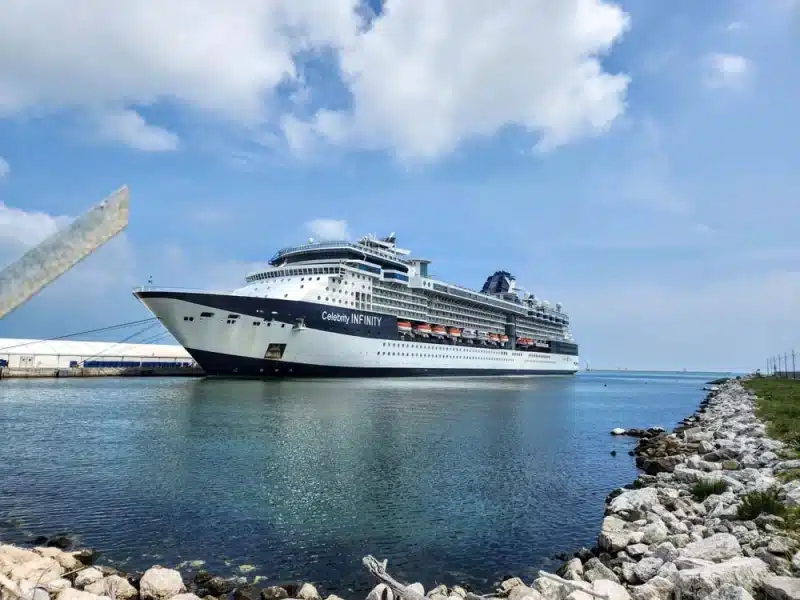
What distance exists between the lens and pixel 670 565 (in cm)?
596

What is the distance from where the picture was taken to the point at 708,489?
981cm

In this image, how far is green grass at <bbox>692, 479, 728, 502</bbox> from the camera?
32.0ft

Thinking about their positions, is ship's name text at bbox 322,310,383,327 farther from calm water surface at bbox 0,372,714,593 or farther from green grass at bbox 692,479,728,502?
green grass at bbox 692,479,728,502

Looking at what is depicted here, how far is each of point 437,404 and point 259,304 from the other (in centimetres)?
2026

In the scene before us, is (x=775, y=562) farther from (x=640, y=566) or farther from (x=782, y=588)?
(x=640, y=566)

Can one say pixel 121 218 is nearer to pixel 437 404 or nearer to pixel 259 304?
pixel 437 404

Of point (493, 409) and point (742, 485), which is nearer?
point (742, 485)

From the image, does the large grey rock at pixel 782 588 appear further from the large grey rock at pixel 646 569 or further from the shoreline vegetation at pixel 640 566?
the large grey rock at pixel 646 569

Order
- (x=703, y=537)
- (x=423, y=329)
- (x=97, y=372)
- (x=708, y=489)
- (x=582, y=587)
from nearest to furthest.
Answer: (x=582, y=587), (x=703, y=537), (x=708, y=489), (x=97, y=372), (x=423, y=329)

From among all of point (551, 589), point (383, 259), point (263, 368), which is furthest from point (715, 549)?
point (383, 259)

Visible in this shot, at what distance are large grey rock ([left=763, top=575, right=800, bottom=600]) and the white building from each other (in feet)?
221

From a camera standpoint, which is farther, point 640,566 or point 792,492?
point 792,492

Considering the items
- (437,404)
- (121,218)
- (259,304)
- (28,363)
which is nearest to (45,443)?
(121,218)

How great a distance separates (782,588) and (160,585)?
21.6 ft
